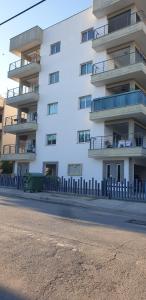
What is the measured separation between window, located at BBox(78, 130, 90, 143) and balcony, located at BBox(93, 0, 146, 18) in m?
10.6

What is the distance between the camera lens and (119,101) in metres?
26.8

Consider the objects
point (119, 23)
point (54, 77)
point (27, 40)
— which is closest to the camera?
point (119, 23)

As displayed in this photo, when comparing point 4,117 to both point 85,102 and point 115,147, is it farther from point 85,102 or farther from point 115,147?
point 115,147

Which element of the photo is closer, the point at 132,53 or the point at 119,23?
the point at 132,53

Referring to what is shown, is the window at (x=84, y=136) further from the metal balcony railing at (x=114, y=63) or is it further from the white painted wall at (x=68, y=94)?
the metal balcony railing at (x=114, y=63)

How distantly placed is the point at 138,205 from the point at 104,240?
10.5 meters

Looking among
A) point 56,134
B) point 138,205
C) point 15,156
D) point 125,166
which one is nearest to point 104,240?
point 138,205

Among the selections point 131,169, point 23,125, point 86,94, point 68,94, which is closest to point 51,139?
point 23,125

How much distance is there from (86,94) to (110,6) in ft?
25.3

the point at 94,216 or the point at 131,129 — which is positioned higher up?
the point at 131,129

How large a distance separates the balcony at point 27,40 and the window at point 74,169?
1432 centimetres

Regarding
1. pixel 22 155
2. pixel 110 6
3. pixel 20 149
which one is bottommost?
pixel 22 155

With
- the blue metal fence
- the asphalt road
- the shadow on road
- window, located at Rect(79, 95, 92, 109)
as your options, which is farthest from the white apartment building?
the asphalt road

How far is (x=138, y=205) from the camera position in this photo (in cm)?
1795
